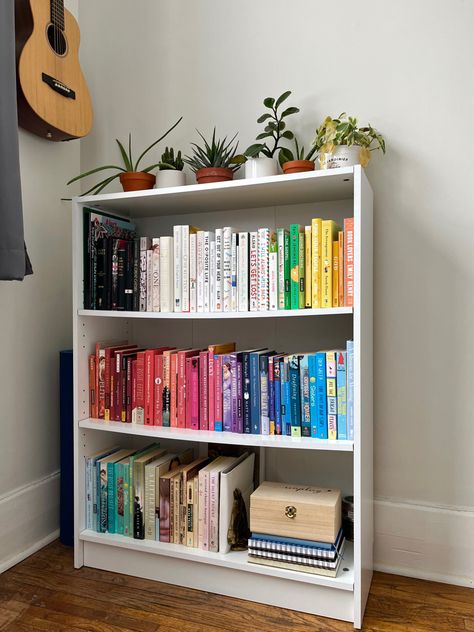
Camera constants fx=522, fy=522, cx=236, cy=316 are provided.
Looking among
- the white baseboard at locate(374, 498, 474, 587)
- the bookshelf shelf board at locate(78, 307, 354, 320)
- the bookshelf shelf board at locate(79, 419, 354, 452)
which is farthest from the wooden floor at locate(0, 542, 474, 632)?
the bookshelf shelf board at locate(78, 307, 354, 320)

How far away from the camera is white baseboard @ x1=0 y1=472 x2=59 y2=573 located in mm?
1781

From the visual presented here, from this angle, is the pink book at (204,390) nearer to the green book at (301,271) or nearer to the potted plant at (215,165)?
the green book at (301,271)

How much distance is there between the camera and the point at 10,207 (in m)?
1.52

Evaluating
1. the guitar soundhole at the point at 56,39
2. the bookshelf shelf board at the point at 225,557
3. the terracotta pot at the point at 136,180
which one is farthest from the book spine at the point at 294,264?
the guitar soundhole at the point at 56,39

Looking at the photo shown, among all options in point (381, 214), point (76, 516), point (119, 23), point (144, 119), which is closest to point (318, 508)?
point (76, 516)

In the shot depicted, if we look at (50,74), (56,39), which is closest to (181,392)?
(50,74)

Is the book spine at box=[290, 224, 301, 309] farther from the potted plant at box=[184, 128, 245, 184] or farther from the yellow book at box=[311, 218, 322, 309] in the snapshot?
the potted plant at box=[184, 128, 245, 184]

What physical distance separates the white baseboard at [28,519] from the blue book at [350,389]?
1184 millimetres

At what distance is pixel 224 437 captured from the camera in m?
1.59

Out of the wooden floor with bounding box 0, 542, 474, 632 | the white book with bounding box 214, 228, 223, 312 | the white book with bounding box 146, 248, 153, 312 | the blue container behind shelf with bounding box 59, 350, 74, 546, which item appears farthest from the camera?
the blue container behind shelf with bounding box 59, 350, 74, 546

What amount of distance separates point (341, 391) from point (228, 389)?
36 cm

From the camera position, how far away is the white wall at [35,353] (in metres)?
1.82

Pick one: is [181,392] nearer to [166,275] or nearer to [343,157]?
[166,275]

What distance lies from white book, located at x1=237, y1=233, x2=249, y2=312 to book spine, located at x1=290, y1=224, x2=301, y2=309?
14cm
